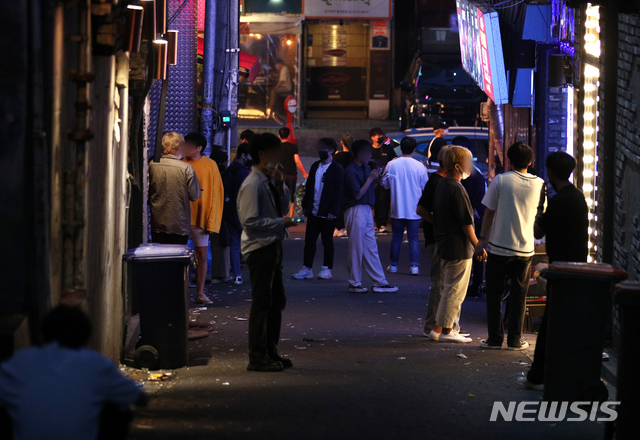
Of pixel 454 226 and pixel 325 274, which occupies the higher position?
pixel 454 226

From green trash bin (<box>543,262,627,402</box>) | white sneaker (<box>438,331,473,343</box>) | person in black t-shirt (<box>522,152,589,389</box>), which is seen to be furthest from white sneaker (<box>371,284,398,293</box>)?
green trash bin (<box>543,262,627,402</box>)

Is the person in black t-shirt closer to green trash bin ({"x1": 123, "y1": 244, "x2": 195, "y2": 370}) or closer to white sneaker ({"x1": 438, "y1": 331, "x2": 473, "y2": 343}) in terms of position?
white sneaker ({"x1": 438, "y1": 331, "x2": 473, "y2": 343})

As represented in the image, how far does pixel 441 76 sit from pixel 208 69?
1379cm

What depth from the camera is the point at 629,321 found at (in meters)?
4.95

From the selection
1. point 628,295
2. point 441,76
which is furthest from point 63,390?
point 441,76

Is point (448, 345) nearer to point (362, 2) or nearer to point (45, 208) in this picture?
point (45, 208)

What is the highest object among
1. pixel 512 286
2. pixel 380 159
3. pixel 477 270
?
pixel 380 159

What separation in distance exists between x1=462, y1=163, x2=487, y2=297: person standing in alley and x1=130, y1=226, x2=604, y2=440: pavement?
84 centimetres

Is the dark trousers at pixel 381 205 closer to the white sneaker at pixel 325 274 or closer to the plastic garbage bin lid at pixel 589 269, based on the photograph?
the white sneaker at pixel 325 274

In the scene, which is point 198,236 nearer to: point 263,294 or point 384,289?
point 384,289

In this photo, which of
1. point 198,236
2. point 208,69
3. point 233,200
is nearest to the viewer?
point 198,236

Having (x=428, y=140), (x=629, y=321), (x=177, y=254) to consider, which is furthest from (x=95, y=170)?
(x=428, y=140)

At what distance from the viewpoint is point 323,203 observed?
40.3 ft

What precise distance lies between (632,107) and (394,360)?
305 centimetres
